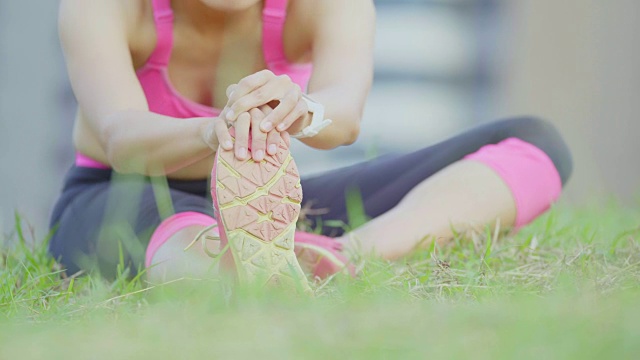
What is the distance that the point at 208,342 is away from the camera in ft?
4.03

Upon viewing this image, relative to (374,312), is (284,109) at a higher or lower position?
higher

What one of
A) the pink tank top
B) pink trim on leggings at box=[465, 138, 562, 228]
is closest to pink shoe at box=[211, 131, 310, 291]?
the pink tank top

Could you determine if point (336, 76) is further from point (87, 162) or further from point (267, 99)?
point (87, 162)

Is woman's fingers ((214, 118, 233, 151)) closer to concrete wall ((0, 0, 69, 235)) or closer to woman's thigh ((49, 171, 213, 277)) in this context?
woman's thigh ((49, 171, 213, 277))

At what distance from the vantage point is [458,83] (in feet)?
20.4

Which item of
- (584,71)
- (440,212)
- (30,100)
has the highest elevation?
(440,212)

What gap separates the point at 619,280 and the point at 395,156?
2.88 feet

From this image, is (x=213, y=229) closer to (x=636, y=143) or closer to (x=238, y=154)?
(x=238, y=154)

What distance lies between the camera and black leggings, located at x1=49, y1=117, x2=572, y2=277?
2033 mm

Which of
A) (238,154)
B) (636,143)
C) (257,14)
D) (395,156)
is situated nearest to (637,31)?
(636,143)

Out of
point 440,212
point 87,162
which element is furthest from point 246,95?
point 87,162

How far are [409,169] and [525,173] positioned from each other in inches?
10.0

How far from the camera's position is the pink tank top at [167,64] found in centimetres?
210

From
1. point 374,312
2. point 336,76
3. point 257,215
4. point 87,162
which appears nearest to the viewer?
point 374,312
